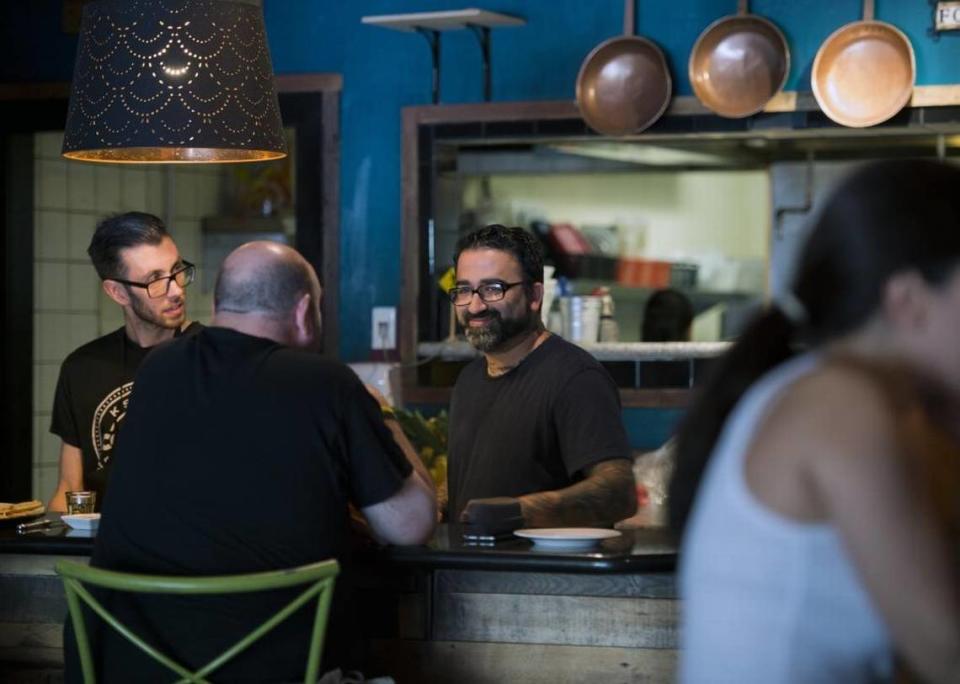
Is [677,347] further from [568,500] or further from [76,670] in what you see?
[76,670]

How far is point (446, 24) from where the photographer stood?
5219 millimetres

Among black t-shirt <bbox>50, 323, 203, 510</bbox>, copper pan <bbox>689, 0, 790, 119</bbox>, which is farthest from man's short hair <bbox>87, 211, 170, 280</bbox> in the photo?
copper pan <bbox>689, 0, 790, 119</bbox>

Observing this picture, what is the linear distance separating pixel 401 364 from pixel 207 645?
2.87 meters

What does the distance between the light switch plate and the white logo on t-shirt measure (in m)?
1.55

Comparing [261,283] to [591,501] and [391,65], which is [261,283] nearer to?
[591,501]

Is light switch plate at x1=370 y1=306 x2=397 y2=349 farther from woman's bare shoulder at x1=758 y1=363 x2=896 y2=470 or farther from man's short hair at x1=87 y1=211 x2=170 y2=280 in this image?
woman's bare shoulder at x1=758 y1=363 x2=896 y2=470

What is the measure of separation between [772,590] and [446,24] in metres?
3.95

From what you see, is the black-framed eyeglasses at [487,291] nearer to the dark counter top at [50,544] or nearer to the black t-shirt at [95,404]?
the black t-shirt at [95,404]

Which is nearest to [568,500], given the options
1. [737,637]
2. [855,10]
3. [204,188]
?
[737,637]

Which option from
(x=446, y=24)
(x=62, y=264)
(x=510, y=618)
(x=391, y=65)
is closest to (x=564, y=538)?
(x=510, y=618)

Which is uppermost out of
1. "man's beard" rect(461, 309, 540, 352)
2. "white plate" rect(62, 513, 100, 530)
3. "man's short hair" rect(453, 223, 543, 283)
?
"man's short hair" rect(453, 223, 543, 283)

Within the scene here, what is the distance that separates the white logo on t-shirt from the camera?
13.3 ft

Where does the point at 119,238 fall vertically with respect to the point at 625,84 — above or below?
below

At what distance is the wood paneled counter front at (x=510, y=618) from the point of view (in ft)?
9.91
